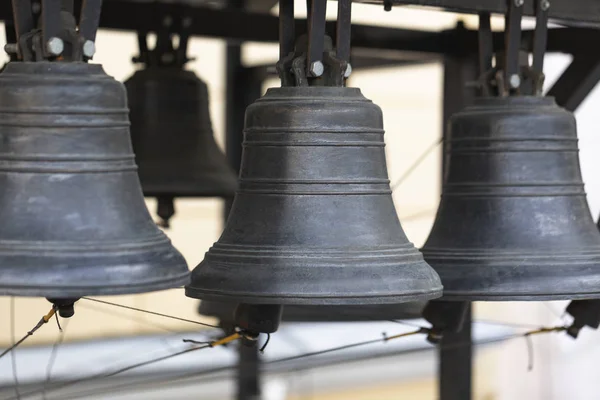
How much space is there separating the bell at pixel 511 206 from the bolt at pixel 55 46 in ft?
2.03

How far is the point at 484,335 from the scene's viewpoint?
4805 millimetres

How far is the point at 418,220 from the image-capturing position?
16.5 feet

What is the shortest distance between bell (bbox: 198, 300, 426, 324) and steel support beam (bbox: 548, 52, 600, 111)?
1.34 feet

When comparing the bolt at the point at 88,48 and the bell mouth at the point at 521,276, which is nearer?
the bolt at the point at 88,48

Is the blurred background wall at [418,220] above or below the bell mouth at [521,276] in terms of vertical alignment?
below

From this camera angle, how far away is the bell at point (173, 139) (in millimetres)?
2416

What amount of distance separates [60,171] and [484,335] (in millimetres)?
3572

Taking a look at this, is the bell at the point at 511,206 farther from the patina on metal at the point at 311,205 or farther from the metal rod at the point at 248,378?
the metal rod at the point at 248,378

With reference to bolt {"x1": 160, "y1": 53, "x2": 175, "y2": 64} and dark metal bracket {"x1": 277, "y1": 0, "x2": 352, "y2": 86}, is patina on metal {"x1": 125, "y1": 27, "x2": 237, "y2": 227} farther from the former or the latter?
dark metal bracket {"x1": 277, "y1": 0, "x2": 352, "y2": 86}

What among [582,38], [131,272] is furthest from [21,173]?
[582,38]

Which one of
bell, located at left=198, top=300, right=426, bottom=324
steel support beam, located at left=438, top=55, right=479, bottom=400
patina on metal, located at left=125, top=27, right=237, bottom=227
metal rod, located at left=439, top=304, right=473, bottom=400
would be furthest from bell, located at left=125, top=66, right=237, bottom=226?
metal rod, located at left=439, top=304, right=473, bottom=400

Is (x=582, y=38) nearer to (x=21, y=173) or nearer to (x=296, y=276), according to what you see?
(x=296, y=276)

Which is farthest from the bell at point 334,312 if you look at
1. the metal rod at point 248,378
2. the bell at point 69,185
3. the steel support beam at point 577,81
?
the bell at point 69,185

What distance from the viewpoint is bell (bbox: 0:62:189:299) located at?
1328 millimetres
